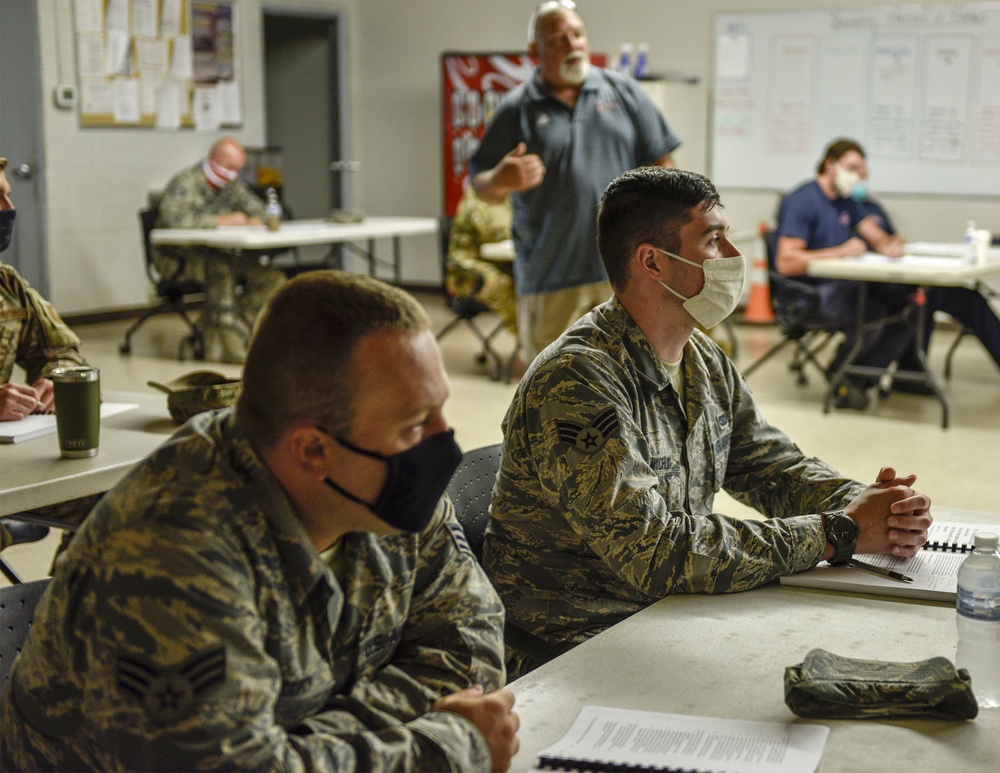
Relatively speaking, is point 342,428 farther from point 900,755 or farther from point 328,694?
point 900,755

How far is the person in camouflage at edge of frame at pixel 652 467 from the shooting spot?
1884 millimetres

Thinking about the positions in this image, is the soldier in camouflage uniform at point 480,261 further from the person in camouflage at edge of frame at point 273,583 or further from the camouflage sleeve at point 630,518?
the person in camouflage at edge of frame at point 273,583

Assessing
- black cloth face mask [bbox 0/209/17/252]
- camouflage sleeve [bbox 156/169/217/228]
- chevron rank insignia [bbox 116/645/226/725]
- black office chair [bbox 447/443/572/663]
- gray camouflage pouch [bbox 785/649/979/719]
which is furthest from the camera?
camouflage sleeve [bbox 156/169/217/228]

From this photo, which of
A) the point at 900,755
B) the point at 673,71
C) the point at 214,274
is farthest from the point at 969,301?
the point at 900,755

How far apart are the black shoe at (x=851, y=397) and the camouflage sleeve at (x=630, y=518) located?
184 inches

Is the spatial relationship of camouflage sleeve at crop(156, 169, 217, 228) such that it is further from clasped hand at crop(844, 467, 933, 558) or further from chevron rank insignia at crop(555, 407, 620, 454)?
clasped hand at crop(844, 467, 933, 558)

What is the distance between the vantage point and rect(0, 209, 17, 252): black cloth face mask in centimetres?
278

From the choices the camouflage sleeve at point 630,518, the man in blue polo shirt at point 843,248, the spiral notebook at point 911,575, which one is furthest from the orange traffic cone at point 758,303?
the camouflage sleeve at point 630,518

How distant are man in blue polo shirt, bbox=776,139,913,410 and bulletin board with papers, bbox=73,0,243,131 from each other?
16.7ft

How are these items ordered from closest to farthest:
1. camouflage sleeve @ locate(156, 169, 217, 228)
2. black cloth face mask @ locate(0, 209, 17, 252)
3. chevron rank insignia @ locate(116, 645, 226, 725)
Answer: chevron rank insignia @ locate(116, 645, 226, 725) → black cloth face mask @ locate(0, 209, 17, 252) → camouflage sleeve @ locate(156, 169, 217, 228)

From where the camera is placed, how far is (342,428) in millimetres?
1280

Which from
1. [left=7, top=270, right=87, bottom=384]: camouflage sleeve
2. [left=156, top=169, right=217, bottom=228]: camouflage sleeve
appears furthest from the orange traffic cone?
[left=7, top=270, right=87, bottom=384]: camouflage sleeve

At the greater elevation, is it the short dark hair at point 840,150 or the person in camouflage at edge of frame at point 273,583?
the short dark hair at point 840,150

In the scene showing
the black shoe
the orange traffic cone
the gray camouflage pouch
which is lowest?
the black shoe
